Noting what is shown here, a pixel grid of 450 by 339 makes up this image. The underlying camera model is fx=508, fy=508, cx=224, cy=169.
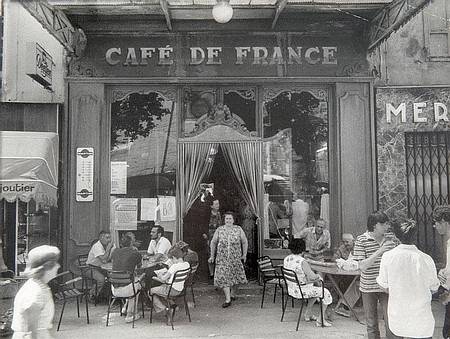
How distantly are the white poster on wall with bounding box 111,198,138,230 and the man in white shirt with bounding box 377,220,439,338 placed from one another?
21.1 feet

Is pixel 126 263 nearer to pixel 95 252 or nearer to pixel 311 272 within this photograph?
pixel 95 252

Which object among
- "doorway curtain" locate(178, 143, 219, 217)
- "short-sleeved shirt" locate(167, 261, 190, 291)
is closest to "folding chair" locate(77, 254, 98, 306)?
"short-sleeved shirt" locate(167, 261, 190, 291)

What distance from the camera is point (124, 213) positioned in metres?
9.88

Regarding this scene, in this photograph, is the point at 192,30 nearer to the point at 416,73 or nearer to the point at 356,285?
the point at 416,73

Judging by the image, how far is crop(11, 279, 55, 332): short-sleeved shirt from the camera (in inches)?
139

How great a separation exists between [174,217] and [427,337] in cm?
633

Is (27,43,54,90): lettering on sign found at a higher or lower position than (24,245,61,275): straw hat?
higher

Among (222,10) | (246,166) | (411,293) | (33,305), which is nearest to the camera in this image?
(33,305)

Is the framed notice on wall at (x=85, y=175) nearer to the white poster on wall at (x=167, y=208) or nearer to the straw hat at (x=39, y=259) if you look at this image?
the white poster on wall at (x=167, y=208)

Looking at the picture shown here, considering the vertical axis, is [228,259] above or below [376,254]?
below

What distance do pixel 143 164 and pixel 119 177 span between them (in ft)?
1.73

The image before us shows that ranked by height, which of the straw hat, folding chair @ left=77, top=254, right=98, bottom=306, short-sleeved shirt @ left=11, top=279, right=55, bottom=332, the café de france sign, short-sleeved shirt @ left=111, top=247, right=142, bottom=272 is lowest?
folding chair @ left=77, top=254, right=98, bottom=306

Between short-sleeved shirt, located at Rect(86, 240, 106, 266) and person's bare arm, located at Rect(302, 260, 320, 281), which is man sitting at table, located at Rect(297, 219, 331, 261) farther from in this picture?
short-sleeved shirt, located at Rect(86, 240, 106, 266)

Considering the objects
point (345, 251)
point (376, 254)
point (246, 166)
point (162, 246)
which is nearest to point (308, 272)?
point (345, 251)
